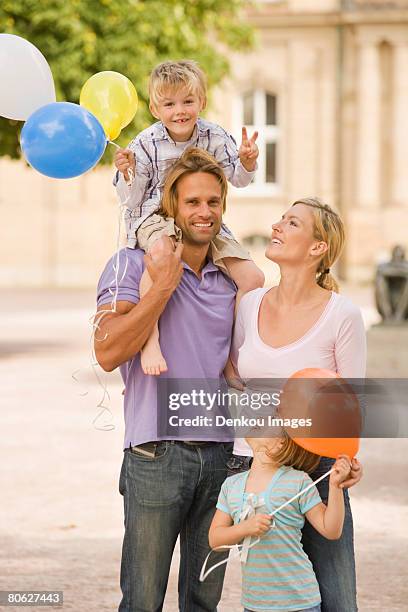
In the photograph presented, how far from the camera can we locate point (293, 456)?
3.77 metres

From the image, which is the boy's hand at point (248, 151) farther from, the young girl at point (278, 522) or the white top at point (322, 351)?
the young girl at point (278, 522)

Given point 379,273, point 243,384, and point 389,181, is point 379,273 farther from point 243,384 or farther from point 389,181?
point 389,181

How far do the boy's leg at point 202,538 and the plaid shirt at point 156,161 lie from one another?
0.86 metres

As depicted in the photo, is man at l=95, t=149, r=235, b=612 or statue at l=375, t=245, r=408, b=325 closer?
man at l=95, t=149, r=235, b=612

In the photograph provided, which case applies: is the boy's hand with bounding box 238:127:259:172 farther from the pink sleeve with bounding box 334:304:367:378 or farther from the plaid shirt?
the pink sleeve with bounding box 334:304:367:378

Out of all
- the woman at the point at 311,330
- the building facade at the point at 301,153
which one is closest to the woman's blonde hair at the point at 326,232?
the woman at the point at 311,330

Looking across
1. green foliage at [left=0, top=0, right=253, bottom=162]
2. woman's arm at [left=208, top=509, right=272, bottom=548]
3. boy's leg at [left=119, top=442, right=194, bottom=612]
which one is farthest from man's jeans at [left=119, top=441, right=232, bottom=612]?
green foliage at [left=0, top=0, right=253, bottom=162]

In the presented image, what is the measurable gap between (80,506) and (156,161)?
146 inches

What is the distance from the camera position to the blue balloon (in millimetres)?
4105

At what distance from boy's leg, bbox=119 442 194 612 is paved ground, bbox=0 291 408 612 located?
1789 millimetres

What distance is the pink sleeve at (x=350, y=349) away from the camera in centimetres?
380

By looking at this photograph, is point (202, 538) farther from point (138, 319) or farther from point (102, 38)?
point (102, 38)

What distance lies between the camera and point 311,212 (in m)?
3.92

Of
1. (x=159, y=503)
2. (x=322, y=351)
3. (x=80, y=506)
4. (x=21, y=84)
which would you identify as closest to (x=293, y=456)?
(x=322, y=351)
